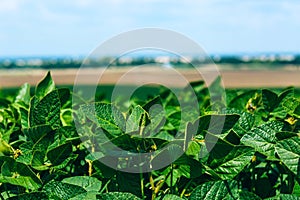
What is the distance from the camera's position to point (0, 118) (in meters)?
1.76

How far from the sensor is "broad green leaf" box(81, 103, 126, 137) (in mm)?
1188

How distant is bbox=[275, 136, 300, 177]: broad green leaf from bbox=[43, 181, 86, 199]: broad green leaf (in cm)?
42

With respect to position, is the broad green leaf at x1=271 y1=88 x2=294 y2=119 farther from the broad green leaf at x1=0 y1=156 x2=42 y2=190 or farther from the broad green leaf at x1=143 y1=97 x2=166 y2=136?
the broad green leaf at x1=0 y1=156 x2=42 y2=190

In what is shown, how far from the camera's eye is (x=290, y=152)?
1.12 metres

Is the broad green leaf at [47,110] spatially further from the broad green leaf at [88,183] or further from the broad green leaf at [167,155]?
the broad green leaf at [167,155]

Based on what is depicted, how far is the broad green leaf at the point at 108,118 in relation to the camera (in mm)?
1188

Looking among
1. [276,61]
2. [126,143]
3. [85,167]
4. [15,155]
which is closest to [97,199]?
[126,143]

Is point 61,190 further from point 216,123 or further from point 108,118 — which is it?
point 216,123

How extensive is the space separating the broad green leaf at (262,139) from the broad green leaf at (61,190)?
388 millimetres

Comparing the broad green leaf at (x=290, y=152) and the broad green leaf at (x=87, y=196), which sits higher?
the broad green leaf at (x=290, y=152)

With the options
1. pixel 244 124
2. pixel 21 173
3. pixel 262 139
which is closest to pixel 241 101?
pixel 244 124

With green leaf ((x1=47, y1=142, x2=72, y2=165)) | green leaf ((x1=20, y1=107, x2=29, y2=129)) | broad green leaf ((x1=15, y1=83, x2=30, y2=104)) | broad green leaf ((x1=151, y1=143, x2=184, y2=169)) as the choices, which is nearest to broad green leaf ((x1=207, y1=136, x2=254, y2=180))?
broad green leaf ((x1=151, y1=143, x2=184, y2=169))

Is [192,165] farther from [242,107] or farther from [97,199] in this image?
[242,107]

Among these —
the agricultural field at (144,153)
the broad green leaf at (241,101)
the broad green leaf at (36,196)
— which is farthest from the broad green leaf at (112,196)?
the broad green leaf at (241,101)
